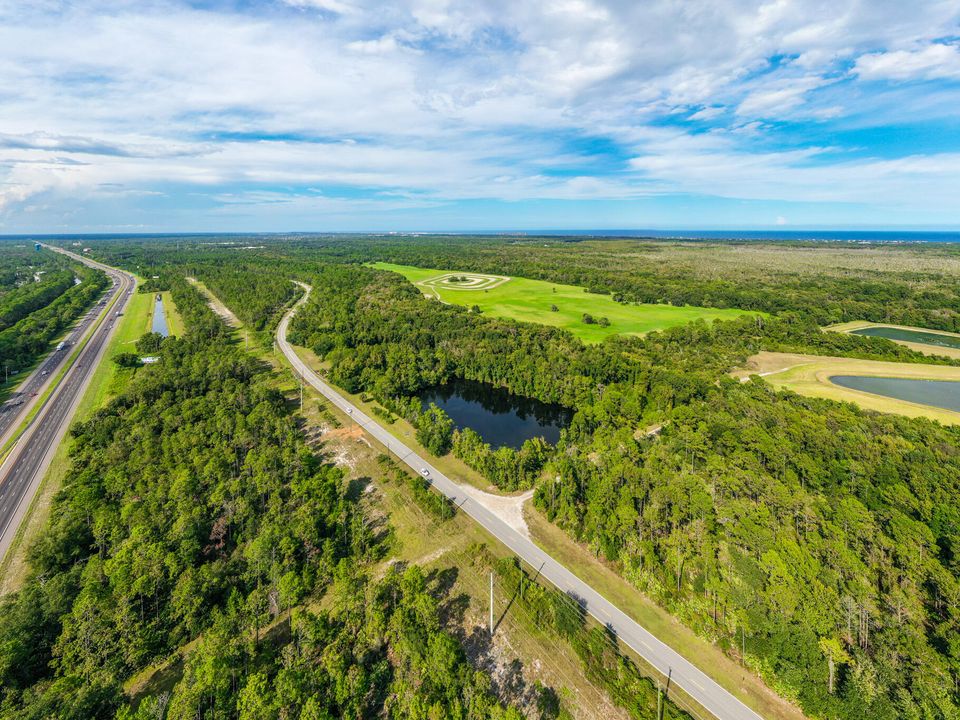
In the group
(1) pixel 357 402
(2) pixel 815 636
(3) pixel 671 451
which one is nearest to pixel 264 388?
(1) pixel 357 402

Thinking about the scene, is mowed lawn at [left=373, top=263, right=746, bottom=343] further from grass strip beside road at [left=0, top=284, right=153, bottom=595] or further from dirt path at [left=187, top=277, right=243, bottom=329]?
grass strip beside road at [left=0, top=284, right=153, bottom=595]

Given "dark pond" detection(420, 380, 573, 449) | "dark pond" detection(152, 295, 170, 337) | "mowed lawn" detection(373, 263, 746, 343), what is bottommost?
"dark pond" detection(420, 380, 573, 449)

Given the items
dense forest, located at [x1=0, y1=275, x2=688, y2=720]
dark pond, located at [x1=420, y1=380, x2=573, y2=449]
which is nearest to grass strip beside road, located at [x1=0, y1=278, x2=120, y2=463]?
dense forest, located at [x1=0, y1=275, x2=688, y2=720]

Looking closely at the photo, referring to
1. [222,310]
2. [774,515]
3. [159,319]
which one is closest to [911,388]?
[774,515]

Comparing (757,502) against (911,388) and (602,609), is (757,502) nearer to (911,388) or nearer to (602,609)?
(602,609)

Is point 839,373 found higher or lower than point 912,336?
higher

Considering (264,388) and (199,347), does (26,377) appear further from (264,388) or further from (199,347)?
(264,388)
